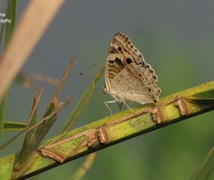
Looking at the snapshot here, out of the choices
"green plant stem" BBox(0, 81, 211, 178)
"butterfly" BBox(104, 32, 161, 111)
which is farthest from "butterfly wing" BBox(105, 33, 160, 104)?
"green plant stem" BBox(0, 81, 211, 178)

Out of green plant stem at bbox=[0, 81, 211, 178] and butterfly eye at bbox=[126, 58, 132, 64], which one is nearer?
green plant stem at bbox=[0, 81, 211, 178]

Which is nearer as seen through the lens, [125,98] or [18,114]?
[125,98]

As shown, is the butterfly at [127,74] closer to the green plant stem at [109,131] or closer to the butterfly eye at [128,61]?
the butterfly eye at [128,61]

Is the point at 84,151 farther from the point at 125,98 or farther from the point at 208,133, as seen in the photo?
the point at 208,133

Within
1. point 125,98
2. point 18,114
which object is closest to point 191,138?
point 18,114

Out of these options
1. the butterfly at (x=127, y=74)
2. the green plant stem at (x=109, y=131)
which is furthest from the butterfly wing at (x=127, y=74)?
the green plant stem at (x=109, y=131)

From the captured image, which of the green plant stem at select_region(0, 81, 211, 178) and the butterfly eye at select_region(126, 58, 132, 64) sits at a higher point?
the butterfly eye at select_region(126, 58, 132, 64)

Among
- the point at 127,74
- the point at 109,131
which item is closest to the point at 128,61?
the point at 127,74

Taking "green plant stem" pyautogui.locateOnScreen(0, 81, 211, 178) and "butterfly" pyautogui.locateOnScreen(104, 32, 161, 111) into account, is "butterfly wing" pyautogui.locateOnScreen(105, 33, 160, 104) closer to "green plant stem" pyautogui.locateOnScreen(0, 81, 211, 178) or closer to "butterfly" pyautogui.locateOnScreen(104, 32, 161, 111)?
"butterfly" pyautogui.locateOnScreen(104, 32, 161, 111)

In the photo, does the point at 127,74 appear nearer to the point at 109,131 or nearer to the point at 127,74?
Result: the point at 127,74
